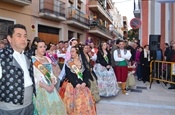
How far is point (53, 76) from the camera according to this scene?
3.20 meters

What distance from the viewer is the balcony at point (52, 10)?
14.2 m

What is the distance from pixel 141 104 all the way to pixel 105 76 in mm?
1237

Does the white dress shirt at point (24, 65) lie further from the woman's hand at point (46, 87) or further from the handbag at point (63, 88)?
the handbag at point (63, 88)

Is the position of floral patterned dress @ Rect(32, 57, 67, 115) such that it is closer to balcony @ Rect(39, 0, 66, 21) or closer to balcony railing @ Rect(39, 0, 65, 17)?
balcony @ Rect(39, 0, 66, 21)

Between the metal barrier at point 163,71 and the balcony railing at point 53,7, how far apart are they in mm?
8582

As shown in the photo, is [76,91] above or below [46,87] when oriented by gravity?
below

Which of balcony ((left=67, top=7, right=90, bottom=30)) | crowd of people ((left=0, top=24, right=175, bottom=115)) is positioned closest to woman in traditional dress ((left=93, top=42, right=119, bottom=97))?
crowd of people ((left=0, top=24, right=175, bottom=115))

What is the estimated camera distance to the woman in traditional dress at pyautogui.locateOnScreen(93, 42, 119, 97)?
6.03 meters

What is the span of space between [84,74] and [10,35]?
6.40ft

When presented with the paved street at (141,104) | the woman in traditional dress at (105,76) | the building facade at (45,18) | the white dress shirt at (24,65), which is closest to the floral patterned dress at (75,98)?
the paved street at (141,104)

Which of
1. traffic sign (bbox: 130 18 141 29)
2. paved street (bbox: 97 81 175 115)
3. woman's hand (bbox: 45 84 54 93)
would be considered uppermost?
traffic sign (bbox: 130 18 141 29)

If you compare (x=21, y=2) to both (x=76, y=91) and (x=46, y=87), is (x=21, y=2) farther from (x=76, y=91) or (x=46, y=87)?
(x=46, y=87)

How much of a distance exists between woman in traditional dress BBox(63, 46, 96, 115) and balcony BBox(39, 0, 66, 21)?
11079mm

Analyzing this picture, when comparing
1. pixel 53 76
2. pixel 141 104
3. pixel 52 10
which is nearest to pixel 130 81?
pixel 141 104
